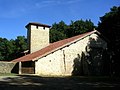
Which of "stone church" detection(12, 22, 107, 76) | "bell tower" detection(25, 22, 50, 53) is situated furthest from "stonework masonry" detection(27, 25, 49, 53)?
"stone church" detection(12, 22, 107, 76)

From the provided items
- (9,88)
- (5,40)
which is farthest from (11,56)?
(9,88)

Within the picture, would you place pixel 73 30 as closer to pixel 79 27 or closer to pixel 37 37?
pixel 79 27

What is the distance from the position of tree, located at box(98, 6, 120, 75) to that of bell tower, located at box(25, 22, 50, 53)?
10.7 m

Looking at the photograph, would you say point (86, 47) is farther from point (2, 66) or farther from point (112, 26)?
point (2, 66)

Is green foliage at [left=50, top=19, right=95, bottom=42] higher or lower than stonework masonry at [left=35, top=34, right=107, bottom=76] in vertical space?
higher

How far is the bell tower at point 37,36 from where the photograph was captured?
4706 cm

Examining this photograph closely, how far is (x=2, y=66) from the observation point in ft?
130

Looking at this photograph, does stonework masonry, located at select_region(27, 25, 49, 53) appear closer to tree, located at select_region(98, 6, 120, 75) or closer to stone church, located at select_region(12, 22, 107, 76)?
stone church, located at select_region(12, 22, 107, 76)

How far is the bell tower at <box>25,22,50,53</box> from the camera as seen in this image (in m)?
47.1

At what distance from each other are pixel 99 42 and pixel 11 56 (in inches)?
1388

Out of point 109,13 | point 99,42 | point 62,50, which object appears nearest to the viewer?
point 62,50

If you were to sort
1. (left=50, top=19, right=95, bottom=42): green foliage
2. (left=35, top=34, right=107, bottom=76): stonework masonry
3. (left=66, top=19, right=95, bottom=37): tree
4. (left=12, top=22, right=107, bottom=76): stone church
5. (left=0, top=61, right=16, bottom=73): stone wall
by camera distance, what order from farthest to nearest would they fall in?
1. (left=50, top=19, right=95, bottom=42): green foliage
2. (left=66, top=19, right=95, bottom=37): tree
3. (left=0, top=61, right=16, bottom=73): stone wall
4. (left=12, top=22, right=107, bottom=76): stone church
5. (left=35, top=34, right=107, bottom=76): stonework masonry

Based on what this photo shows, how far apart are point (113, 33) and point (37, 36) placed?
46.9 feet

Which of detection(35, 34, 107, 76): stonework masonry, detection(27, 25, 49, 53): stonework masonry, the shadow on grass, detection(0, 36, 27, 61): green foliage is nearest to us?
the shadow on grass
